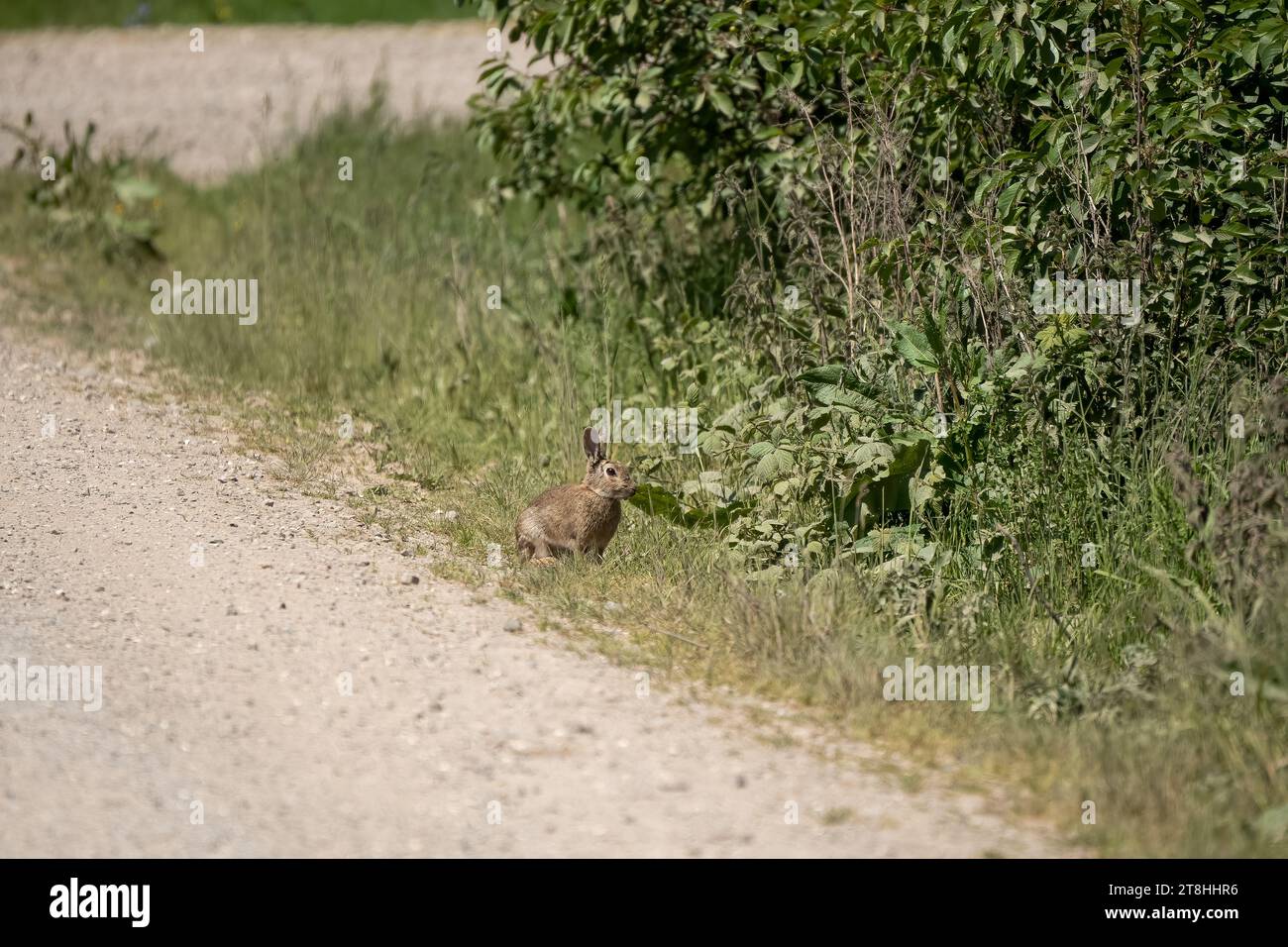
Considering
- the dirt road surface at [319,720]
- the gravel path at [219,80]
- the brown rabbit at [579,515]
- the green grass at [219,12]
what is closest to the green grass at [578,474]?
the brown rabbit at [579,515]

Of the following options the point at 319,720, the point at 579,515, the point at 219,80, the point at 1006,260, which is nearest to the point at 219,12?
the point at 219,80

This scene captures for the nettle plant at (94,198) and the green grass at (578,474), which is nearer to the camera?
the green grass at (578,474)

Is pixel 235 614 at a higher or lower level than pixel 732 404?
lower

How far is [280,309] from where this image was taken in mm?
9742

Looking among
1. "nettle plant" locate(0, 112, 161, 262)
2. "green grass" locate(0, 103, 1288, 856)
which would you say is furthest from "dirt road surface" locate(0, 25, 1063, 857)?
"nettle plant" locate(0, 112, 161, 262)

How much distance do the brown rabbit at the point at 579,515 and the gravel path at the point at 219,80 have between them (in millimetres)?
8122

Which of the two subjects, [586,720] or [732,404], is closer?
[586,720]

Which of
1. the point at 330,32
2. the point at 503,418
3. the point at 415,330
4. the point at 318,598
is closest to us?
the point at 318,598

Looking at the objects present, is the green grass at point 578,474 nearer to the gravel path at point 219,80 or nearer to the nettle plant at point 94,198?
the nettle plant at point 94,198

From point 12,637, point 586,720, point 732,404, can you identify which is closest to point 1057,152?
point 732,404

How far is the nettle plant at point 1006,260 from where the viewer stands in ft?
19.4

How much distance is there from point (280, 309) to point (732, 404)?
3.73 meters

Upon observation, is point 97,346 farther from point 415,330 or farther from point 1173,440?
point 1173,440

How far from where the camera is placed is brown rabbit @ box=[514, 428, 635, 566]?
6199mm
